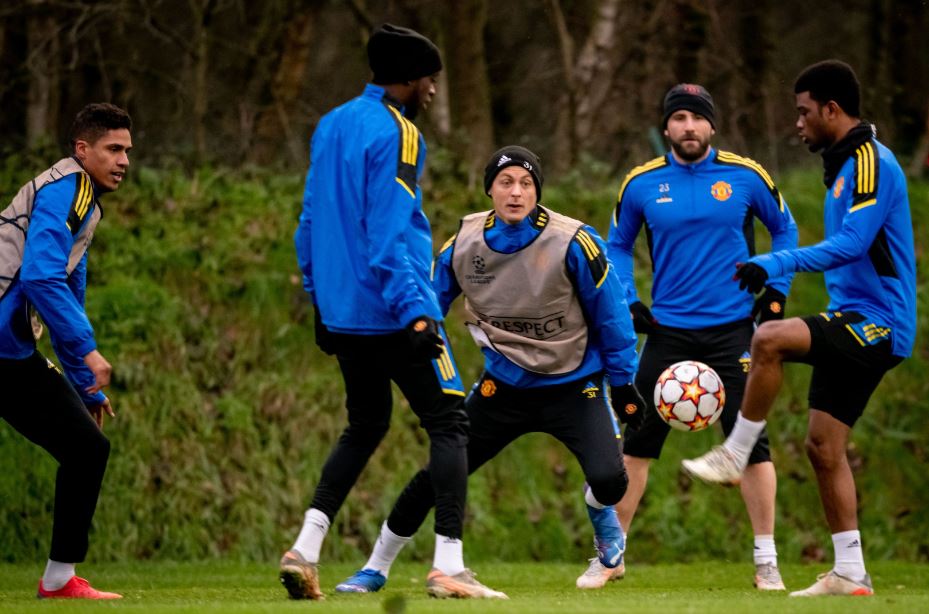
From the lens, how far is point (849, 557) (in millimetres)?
7609

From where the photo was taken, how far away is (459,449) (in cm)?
696

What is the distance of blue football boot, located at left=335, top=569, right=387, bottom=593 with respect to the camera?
7736 millimetres

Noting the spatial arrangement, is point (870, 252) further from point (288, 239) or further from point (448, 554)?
point (288, 239)

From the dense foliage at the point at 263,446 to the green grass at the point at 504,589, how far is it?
1.85ft

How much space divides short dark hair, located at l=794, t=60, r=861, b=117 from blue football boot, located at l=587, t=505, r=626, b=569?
2.45 m

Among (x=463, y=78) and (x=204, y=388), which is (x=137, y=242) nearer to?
(x=204, y=388)

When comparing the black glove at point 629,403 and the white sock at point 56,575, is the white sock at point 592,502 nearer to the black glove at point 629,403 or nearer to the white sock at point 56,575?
the black glove at point 629,403

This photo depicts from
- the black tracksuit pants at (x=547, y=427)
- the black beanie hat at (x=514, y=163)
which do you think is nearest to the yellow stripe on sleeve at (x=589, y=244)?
the black beanie hat at (x=514, y=163)

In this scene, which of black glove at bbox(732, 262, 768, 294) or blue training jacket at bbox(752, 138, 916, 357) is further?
blue training jacket at bbox(752, 138, 916, 357)

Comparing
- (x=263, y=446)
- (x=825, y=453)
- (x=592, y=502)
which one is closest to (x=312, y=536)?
(x=592, y=502)

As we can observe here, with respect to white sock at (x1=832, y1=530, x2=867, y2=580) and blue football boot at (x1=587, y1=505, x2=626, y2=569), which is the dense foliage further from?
white sock at (x1=832, y1=530, x2=867, y2=580)

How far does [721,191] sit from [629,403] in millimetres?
1711

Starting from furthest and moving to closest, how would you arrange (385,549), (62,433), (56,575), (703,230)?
(703,230) → (385,549) → (56,575) → (62,433)

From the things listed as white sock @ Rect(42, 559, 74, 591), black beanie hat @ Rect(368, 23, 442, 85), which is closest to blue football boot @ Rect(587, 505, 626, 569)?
black beanie hat @ Rect(368, 23, 442, 85)
